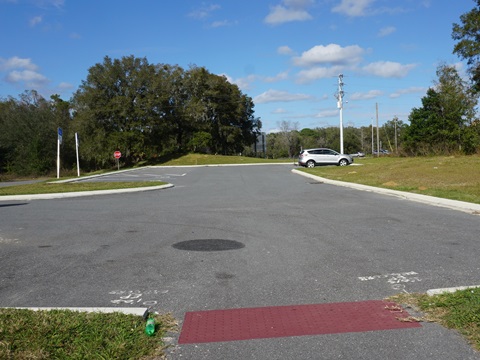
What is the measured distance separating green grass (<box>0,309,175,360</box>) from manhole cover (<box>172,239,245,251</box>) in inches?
129

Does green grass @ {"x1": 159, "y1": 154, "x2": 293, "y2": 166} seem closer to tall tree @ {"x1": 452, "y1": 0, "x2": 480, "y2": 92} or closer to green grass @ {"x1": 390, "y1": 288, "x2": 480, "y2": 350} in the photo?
tall tree @ {"x1": 452, "y1": 0, "x2": 480, "y2": 92}

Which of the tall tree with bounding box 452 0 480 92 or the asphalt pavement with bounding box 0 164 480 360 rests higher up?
the tall tree with bounding box 452 0 480 92

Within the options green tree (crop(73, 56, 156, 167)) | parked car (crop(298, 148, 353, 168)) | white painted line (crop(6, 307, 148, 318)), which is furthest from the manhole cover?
green tree (crop(73, 56, 156, 167))

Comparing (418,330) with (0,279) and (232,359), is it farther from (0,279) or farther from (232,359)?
(0,279)

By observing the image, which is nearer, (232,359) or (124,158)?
(232,359)

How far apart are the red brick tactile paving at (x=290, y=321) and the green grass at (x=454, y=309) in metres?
0.23

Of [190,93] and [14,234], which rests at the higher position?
[190,93]

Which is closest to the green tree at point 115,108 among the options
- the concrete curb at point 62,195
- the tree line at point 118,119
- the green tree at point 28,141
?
the tree line at point 118,119

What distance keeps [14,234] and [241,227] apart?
15.5 feet

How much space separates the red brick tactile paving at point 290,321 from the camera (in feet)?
14.1

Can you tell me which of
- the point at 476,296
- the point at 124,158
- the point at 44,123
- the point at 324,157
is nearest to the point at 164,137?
the point at 124,158

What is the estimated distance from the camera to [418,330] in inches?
170

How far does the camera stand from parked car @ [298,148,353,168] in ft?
132

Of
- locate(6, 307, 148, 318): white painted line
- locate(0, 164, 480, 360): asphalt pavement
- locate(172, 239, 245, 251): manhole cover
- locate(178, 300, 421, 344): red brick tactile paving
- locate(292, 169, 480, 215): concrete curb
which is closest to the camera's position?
locate(0, 164, 480, 360): asphalt pavement
